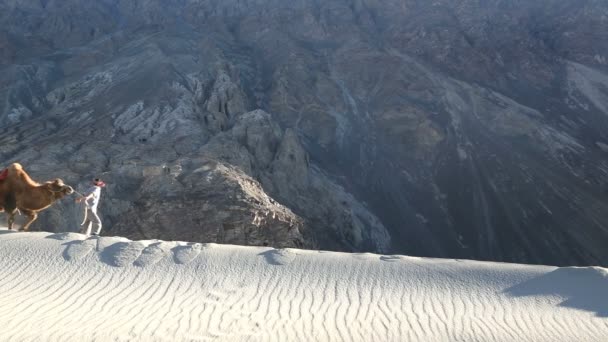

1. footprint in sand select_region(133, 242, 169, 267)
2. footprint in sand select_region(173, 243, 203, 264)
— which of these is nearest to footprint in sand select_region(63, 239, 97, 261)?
footprint in sand select_region(133, 242, 169, 267)

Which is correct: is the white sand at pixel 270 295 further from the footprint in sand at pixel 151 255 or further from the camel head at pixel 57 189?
the camel head at pixel 57 189

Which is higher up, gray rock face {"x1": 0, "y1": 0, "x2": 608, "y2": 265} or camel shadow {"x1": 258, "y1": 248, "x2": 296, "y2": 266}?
camel shadow {"x1": 258, "y1": 248, "x2": 296, "y2": 266}

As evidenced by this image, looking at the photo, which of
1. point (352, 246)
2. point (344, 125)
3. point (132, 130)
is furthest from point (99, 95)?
point (352, 246)

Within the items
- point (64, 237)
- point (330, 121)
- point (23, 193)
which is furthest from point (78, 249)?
point (330, 121)

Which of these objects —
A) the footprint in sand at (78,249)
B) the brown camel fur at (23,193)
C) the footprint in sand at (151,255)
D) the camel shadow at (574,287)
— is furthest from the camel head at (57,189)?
the camel shadow at (574,287)

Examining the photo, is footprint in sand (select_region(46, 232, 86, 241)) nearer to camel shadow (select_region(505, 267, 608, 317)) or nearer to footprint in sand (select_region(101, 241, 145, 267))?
footprint in sand (select_region(101, 241, 145, 267))

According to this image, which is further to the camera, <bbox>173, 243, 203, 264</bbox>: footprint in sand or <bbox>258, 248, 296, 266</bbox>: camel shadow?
Result: <bbox>258, 248, 296, 266</bbox>: camel shadow

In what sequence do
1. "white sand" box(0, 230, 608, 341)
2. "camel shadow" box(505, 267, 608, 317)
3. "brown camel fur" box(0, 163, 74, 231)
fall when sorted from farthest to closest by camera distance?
"brown camel fur" box(0, 163, 74, 231), "camel shadow" box(505, 267, 608, 317), "white sand" box(0, 230, 608, 341)
